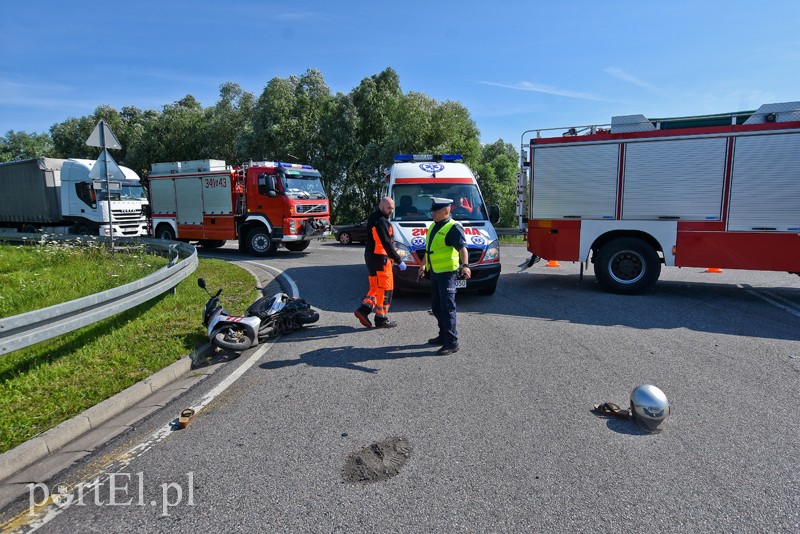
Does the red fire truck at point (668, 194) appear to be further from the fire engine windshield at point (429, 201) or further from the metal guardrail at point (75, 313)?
the metal guardrail at point (75, 313)

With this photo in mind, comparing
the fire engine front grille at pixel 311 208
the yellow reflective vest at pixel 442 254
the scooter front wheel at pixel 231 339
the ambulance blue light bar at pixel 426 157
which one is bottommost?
the scooter front wheel at pixel 231 339

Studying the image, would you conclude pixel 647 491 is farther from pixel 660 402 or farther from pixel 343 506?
pixel 343 506

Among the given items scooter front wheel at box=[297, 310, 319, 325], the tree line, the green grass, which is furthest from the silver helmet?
the tree line

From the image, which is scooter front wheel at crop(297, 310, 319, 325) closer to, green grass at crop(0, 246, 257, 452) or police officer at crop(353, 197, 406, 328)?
police officer at crop(353, 197, 406, 328)

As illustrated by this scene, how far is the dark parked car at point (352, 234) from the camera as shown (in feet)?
68.3

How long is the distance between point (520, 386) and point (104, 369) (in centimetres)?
411

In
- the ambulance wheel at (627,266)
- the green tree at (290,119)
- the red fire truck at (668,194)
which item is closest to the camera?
the red fire truck at (668,194)

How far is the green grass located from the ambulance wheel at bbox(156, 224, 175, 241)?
8.42 m

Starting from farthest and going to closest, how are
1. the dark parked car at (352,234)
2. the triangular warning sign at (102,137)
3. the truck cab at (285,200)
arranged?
1. the dark parked car at (352,234)
2. the truck cab at (285,200)
3. the triangular warning sign at (102,137)

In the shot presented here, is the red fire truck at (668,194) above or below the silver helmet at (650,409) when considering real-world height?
above

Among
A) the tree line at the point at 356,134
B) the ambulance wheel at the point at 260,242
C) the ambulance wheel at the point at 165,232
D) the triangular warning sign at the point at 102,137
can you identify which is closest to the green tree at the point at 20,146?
the tree line at the point at 356,134

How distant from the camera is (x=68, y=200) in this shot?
20.4 meters

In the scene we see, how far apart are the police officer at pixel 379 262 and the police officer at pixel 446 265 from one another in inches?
35.1

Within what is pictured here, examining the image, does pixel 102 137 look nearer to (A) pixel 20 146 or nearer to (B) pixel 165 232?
(B) pixel 165 232
